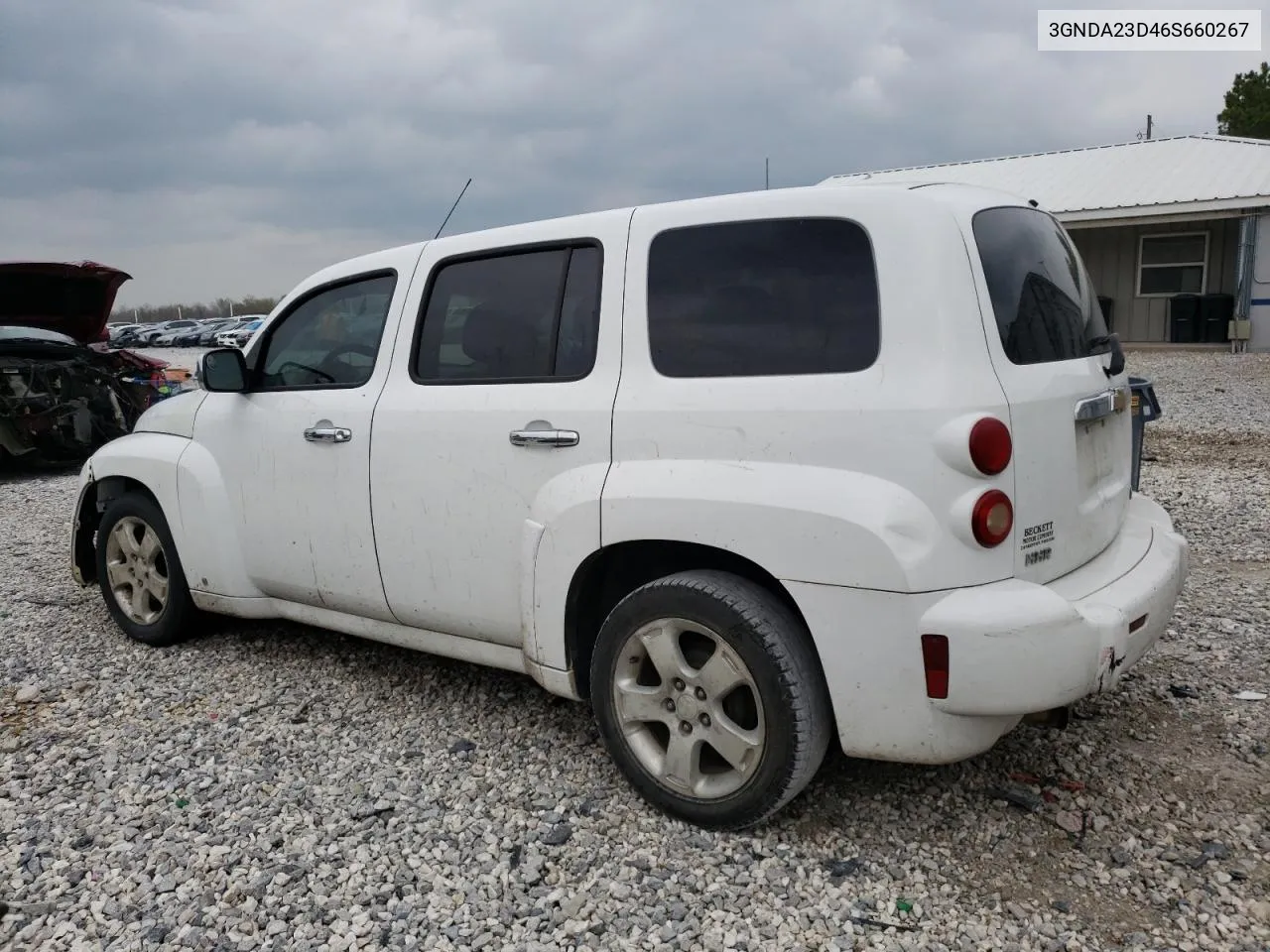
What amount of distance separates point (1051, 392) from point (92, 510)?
15.0 feet

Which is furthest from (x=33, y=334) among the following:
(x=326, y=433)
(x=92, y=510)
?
(x=326, y=433)

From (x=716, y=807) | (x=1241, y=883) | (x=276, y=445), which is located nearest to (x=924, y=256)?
(x=716, y=807)

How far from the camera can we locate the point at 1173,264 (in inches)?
744

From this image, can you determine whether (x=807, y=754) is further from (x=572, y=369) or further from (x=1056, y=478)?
(x=572, y=369)

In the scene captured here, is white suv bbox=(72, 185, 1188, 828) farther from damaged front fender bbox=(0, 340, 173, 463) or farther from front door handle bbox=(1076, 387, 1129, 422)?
damaged front fender bbox=(0, 340, 173, 463)

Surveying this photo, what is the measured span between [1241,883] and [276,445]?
3.54 m

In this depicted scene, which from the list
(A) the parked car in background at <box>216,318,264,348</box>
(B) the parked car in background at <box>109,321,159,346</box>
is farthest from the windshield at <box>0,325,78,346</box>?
(B) the parked car in background at <box>109,321,159,346</box>

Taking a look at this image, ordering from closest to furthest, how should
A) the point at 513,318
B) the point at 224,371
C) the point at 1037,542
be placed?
the point at 1037,542 → the point at 513,318 → the point at 224,371

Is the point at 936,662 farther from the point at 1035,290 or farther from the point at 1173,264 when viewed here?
the point at 1173,264

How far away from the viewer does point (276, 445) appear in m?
3.92

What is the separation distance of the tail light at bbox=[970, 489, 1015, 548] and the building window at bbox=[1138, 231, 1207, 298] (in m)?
19.2

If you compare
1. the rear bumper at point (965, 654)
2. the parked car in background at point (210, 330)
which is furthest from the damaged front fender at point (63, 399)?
the parked car in background at point (210, 330)

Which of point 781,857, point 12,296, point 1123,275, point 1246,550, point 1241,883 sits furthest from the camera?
point 1123,275

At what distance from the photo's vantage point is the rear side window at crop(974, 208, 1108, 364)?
2.65m
